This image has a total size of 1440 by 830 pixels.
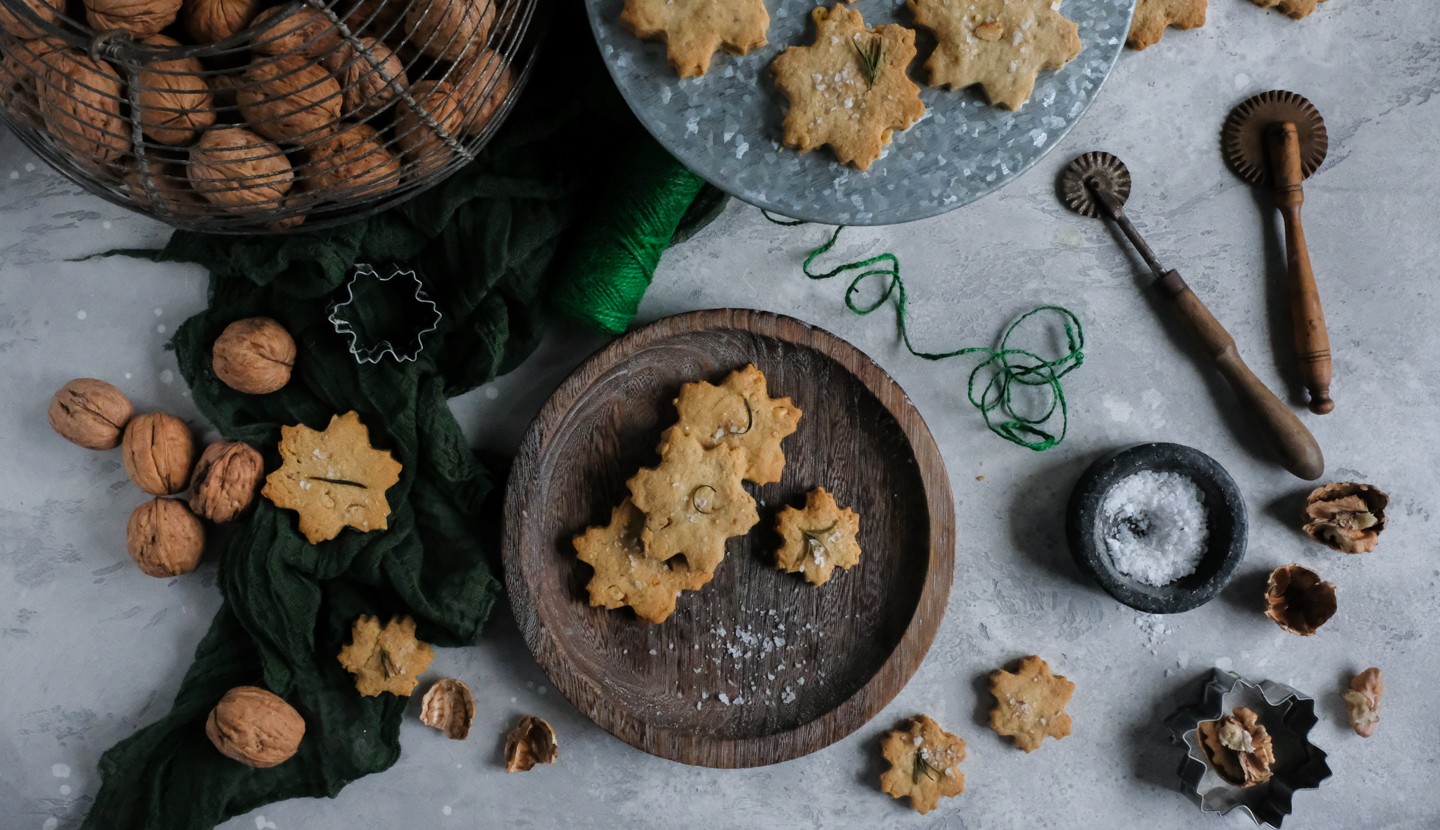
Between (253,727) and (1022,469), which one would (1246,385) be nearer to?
(1022,469)

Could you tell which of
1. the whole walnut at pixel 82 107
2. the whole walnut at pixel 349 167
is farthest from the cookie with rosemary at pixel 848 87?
the whole walnut at pixel 82 107

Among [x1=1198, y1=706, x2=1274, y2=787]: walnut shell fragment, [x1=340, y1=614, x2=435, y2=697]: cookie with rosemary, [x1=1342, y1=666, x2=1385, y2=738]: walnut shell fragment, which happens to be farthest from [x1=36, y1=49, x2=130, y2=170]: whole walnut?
[x1=1342, y1=666, x2=1385, y2=738]: walnut shell fragment

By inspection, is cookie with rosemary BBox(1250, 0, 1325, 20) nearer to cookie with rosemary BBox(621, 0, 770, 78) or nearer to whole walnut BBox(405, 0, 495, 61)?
cookie with rosemary BBox(621, 0, 770, 78)

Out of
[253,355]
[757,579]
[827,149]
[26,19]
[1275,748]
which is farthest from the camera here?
[1275,748]

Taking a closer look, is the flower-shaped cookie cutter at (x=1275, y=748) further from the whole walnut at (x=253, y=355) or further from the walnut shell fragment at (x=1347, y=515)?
the whole walnut at (x=253, y=355)

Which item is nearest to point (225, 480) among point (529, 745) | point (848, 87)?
point (529, 745)

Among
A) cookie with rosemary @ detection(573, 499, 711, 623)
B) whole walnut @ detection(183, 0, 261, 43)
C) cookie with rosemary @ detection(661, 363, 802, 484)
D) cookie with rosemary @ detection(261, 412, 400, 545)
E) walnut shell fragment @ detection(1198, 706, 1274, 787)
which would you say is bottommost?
cookie with rosemary @ detection(261, 412, 400, 545)

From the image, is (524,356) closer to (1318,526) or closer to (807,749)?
(807,749)
